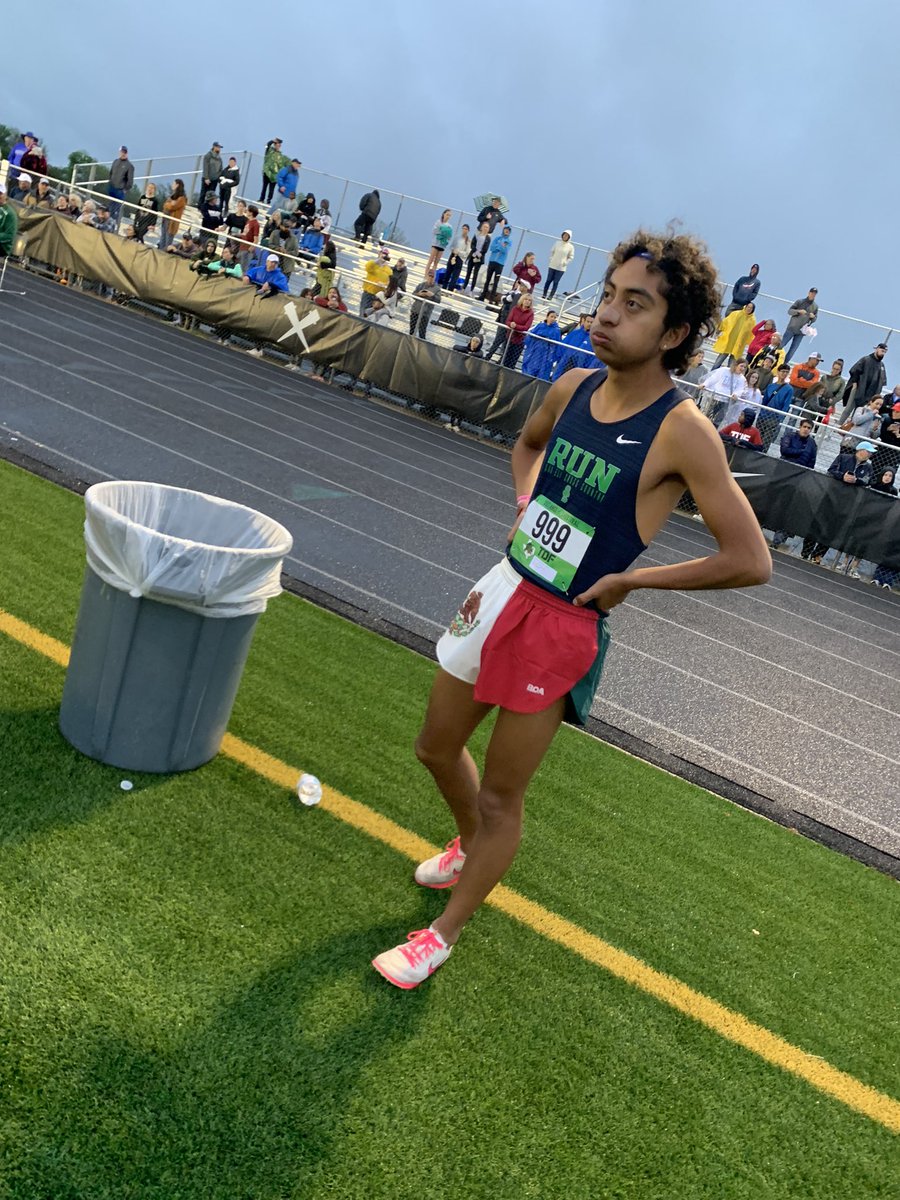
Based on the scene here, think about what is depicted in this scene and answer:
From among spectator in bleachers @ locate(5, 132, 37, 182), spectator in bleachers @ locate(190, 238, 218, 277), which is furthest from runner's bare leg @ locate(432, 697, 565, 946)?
spectator in bleachers @ locate(5, 132, 37, 182)

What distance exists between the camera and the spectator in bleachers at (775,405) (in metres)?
14.7

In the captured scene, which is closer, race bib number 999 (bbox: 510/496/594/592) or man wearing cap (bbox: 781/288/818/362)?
race bib number 999 (bbox: 510/496/594/592)

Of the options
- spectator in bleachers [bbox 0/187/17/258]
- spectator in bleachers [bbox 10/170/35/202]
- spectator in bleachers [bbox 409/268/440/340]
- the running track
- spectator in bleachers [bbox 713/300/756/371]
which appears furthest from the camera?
spectator in bleachers [bbox 10/170/35/202]

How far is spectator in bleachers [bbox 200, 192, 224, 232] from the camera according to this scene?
1983cm

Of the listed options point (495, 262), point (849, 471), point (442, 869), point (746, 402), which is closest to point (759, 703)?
point (442, 869)

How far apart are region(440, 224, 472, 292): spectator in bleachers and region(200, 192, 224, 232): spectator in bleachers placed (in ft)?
16.5

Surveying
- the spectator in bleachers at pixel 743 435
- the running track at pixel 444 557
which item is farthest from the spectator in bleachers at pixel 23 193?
the spectator in bleachers at pixel 743 435

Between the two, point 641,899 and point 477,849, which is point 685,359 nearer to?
point 477,849

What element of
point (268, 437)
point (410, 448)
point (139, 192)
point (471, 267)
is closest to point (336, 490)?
point (268, 437)

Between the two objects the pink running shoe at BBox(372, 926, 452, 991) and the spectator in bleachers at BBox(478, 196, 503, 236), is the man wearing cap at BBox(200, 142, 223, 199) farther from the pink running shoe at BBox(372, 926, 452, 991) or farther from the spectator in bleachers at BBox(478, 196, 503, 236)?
the pink running shoe at BBox(372, 926, 452, 991)

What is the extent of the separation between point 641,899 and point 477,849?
45.1 inches

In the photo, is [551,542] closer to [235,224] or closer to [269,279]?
[269,279]

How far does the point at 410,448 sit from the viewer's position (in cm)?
1288

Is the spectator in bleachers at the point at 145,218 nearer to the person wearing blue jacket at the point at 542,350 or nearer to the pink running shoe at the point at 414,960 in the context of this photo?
the person wearing blue jacket at the point at 542,350
